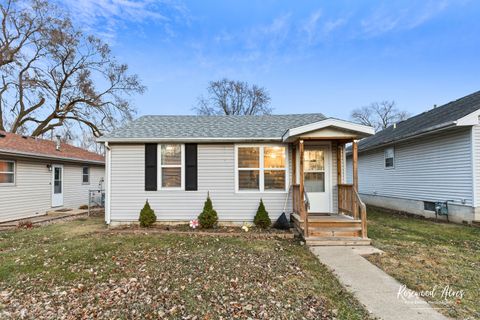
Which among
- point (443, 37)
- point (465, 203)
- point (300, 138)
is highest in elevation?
point (443, 37)

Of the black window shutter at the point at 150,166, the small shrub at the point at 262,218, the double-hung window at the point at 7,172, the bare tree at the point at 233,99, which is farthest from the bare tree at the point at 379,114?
the double-hung window at the point at 7,172

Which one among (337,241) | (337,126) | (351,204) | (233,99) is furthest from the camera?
(233,99)

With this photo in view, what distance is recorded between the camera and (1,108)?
18750mm

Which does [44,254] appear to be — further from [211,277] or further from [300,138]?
[300,138]

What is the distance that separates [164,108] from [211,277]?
31127mm

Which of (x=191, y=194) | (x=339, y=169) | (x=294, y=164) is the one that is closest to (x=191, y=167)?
→ (x=191, y=194)

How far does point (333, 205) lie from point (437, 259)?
3.12 m

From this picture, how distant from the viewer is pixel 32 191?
10266mm

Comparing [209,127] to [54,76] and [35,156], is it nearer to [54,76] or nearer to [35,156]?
[35,156]

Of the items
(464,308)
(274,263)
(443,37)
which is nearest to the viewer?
(464,308)

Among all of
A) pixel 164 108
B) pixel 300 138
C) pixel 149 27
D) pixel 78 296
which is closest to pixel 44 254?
pixel 78 296

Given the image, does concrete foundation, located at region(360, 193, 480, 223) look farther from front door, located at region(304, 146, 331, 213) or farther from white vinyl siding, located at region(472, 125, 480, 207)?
front door, located at region(304, 146, 331, 213)

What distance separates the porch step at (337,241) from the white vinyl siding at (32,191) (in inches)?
416

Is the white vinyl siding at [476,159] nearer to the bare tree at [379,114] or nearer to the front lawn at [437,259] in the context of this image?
the front lawn at [437,259]
